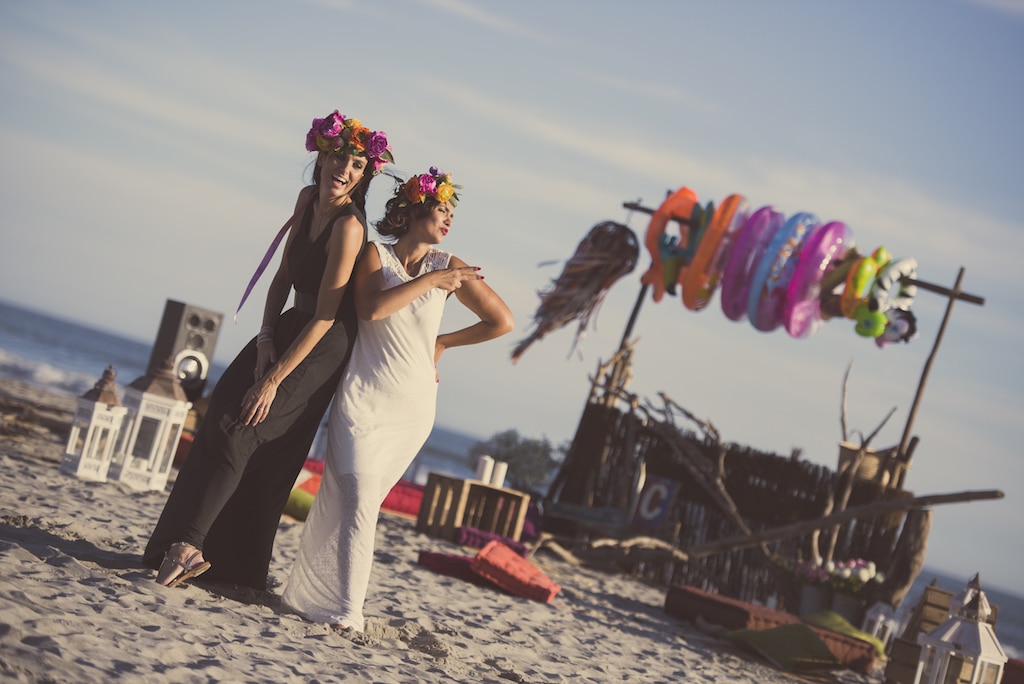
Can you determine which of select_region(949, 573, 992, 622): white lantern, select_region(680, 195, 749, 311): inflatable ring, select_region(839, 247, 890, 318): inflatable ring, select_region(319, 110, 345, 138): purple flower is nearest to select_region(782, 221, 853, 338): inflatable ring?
select_region(839, 247, 890, 318): inflatable ring

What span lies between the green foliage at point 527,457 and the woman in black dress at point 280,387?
26.6ft

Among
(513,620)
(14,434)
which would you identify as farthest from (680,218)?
(14,434)

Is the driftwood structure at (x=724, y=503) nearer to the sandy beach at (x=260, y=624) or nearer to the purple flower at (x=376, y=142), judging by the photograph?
the sandy beach at (x=260, y=624)

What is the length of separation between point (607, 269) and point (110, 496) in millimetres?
5966

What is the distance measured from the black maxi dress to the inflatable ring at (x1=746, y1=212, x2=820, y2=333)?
5.58m

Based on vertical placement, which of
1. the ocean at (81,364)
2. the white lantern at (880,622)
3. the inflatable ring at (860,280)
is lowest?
the ocean at (81,364)

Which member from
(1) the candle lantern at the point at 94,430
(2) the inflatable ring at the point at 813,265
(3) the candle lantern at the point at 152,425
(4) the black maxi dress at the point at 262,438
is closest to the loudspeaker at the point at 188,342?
(3) the candle lantern at the point at 152,425

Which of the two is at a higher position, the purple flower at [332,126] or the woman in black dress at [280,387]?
the purple flower at [332,126]

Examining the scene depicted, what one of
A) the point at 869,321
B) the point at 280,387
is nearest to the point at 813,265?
the point at 869,321

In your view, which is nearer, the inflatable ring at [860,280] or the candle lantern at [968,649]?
the candle lantern at [968,649]

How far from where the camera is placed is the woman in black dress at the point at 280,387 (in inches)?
156

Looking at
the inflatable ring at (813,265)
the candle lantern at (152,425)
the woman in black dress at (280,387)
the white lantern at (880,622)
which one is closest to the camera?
the woman in black dress at (280,387)

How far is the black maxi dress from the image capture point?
3.97 meters

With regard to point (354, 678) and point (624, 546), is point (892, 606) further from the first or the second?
point (354, 678)
